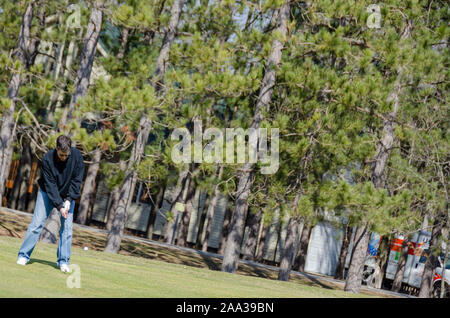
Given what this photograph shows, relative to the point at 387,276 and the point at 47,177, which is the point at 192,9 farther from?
the point at 387,276

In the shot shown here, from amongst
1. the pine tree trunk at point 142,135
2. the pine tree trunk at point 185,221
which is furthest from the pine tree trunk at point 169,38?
the pine tree trunk at point 185,221

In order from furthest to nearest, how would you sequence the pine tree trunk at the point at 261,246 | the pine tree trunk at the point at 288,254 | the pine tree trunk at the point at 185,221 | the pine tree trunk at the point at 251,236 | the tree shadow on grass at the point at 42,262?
the pine tree trunk at the point at 261,246 → the pine tree trunk at the point at 185,221 → the pine tree trunk at the point at 251,236 → the pine tree trunk at the point at 288,254 → the tree shadow on grass at the point at 42,262

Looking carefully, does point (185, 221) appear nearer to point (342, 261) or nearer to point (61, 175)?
point (342, 261)

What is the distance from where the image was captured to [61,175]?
7453 millimetres

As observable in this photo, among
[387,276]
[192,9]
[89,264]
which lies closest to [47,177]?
[89,264]

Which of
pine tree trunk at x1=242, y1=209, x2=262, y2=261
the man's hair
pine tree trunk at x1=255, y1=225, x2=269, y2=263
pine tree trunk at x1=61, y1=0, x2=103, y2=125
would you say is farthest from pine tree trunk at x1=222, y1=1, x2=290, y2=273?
pine tree trunk at x1=255, y1=225, x2=269, y2=263

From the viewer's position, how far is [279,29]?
16422mm

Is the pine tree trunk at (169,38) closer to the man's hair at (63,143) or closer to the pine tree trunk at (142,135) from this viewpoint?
the pine tree trunk at (142,135)

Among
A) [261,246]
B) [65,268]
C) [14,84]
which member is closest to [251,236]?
[261,246]

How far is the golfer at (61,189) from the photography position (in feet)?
24.1

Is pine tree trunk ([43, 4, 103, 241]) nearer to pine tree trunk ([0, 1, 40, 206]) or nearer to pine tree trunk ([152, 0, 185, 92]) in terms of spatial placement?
pine tree trunk ([0, 1, 40, 206])

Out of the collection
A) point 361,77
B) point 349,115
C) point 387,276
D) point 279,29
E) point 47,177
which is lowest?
point 387,276

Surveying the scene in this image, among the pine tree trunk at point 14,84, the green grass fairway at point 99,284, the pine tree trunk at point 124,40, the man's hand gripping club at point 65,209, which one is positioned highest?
the pine tree trunk at point 124,40
